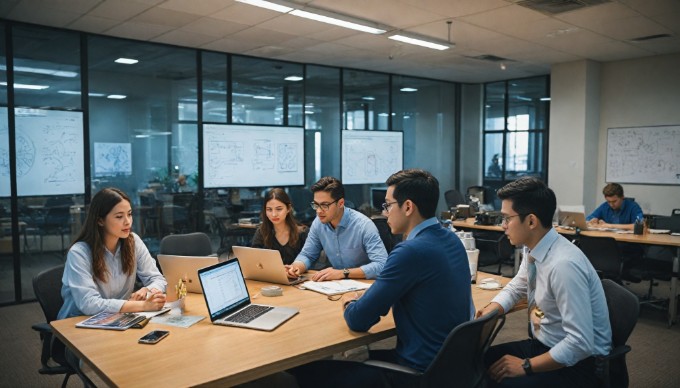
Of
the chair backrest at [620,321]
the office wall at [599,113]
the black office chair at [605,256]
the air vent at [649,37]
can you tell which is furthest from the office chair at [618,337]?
the office wall at [599,113]

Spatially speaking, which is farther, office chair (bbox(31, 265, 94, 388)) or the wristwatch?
office chair (bbox(31, 265, 94, 388))

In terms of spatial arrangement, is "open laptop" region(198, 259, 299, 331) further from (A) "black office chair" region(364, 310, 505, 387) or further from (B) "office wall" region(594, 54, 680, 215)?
(B) "office wall" region(594, 54, 680, 215)

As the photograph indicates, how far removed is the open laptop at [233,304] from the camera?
7.97ft

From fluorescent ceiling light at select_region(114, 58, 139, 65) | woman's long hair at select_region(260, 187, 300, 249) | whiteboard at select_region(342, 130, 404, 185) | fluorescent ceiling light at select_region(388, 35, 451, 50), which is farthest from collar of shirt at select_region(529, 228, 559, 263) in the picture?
whiteboard at select_region(342, 130, 404, 185)

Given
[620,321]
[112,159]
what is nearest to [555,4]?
[620,321]

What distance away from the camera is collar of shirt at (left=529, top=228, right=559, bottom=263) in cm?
229

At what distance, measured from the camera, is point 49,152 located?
5793mm

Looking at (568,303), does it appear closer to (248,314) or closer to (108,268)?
(248,314)

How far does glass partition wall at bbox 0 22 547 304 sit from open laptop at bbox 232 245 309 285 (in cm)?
364

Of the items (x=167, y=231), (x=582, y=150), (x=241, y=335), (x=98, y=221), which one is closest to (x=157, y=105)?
(x=167, y=231)

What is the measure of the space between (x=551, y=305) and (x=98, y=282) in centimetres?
222

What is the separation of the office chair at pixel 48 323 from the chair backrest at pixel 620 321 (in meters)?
2.39

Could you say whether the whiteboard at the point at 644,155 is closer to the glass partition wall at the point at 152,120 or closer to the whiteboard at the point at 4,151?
the glass partition wall at the point at 152,120

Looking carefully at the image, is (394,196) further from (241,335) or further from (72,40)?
(72,40)
